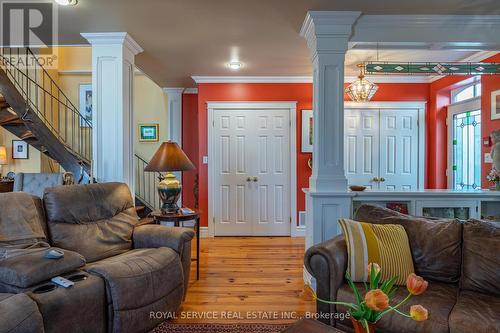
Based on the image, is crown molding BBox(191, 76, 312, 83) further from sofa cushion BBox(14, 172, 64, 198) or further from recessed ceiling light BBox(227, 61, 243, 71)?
sofa cushion BBox(14, 172, 64, 198)

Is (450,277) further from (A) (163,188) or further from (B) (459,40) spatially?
(A) (163,188)

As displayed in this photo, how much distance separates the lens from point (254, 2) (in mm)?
2518

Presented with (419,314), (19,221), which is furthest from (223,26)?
(419,314)

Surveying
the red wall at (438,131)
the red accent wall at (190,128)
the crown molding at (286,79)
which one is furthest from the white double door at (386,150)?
the red accent wall at (190,128)

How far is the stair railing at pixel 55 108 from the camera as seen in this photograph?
569 cm

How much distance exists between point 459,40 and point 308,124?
233 cm

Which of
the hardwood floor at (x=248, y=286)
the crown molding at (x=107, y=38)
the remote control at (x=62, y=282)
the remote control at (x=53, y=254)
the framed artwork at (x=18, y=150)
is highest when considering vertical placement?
the crown molding at (x=107, y=38)

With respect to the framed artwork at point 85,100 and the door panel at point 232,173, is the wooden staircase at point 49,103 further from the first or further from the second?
the door panel at point 232,173

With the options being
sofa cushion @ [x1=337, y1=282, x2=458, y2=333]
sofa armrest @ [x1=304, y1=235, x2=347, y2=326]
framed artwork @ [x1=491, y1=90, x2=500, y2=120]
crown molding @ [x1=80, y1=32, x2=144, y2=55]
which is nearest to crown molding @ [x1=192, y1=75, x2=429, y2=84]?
framed artwork @ [x1=491, y1=90, x2=500, y2=120]

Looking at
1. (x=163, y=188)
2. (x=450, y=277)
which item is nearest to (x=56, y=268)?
(x=163, y=188)

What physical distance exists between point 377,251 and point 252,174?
3134 mm

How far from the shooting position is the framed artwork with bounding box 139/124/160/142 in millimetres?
6176

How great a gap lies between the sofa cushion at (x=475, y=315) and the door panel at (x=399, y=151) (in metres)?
3.24

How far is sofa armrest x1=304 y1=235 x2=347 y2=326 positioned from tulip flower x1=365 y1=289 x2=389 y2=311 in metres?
0.93
